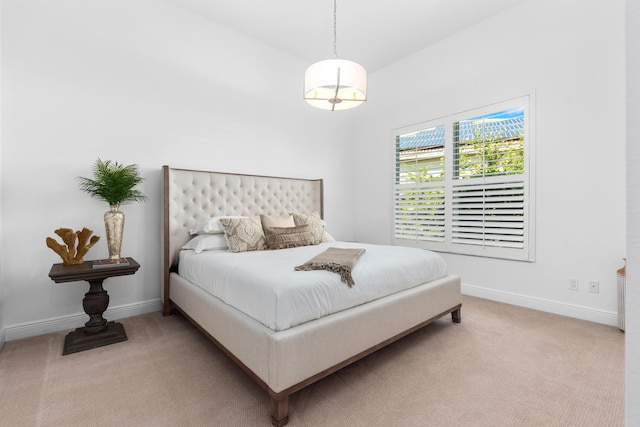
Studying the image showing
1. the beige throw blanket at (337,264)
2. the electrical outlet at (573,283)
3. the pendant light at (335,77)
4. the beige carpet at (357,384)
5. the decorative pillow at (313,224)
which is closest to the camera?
the beige carpet at (357,384)

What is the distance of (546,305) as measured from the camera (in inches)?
117

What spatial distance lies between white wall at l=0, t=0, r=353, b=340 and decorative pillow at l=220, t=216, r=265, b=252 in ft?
2.62

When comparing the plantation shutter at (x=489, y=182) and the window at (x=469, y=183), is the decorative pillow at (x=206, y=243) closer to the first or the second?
the window at (x=469, y=183)

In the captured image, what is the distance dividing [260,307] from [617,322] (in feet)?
9.88

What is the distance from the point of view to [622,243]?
2.52m

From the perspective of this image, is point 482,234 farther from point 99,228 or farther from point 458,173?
point 99,228

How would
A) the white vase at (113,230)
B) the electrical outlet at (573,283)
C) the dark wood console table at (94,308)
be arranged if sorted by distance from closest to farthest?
1. the dark wood console table at (94,308)
2. the white vase at (113,230)
3. the electrical outlet at (573,283)

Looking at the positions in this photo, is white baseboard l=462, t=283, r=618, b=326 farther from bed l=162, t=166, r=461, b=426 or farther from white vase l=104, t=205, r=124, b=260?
white vase l=104, t=205, r=124, b=260

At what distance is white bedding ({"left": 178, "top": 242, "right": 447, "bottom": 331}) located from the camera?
161cm

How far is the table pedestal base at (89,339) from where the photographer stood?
222cm

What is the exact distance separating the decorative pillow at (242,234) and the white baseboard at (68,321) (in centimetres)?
105

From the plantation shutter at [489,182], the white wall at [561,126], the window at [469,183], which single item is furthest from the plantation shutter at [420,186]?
the white wall at [561,126]

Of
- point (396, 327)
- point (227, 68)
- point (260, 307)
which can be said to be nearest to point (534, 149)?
point (396, 327)

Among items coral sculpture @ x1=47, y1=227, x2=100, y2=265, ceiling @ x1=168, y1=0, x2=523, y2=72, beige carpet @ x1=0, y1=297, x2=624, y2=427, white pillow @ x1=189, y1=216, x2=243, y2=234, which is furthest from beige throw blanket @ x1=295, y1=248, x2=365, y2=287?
ceiling @ x1=168, y1=0, x2=523, y2=72
